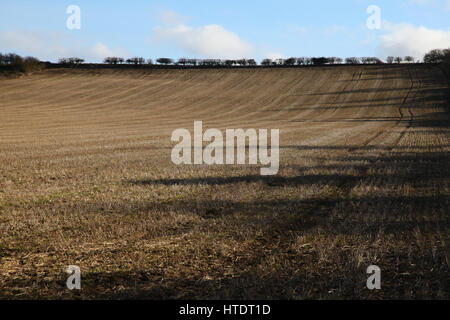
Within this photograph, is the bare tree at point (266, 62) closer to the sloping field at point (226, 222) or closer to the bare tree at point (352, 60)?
the bare tree at point (352, 60)

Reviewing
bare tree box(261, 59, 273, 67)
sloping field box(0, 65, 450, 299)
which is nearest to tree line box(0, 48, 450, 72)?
bare tree box(261, 59, 273, 67)

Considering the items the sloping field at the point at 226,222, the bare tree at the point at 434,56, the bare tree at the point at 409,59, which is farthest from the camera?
the bare tree at the point at 409,59

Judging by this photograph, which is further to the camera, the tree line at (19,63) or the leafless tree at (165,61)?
the leafless tree at (165,61)
